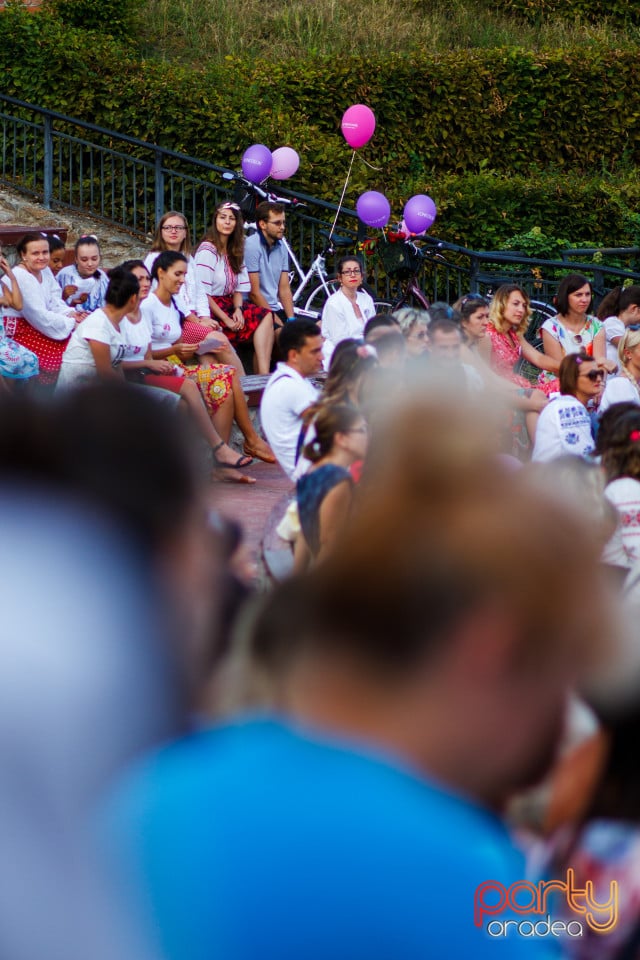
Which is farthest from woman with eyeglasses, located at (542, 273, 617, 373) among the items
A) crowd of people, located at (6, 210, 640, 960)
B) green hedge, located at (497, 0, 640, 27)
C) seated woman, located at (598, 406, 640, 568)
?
green hedge, located at (497, 0, 640, 27)

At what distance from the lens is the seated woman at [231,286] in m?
8.50

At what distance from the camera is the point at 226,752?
4.02ft

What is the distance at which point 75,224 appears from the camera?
11.3m

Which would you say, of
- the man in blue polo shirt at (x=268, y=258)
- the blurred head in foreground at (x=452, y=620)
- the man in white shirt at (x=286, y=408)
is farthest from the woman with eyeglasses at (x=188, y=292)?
the blurred head in foreground at (x=452, y=620)

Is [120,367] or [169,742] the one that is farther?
[120,367]

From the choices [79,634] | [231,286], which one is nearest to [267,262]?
[231,286]

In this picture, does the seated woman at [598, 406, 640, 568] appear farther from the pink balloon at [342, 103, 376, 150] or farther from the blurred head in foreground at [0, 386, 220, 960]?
the pink balloon at [342, 103, 376, 150]

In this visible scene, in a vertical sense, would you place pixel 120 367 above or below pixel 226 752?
below

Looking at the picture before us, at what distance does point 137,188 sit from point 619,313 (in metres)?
5.46

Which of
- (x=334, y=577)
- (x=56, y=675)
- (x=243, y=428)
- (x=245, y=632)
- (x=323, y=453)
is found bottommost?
(x=243, y=428)

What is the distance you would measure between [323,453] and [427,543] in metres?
3.36

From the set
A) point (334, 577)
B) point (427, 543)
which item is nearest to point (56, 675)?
point (334, 577)

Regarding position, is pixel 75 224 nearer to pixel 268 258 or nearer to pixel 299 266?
pixel 299 266

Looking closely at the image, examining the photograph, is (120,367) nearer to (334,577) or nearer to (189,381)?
(189,381)
